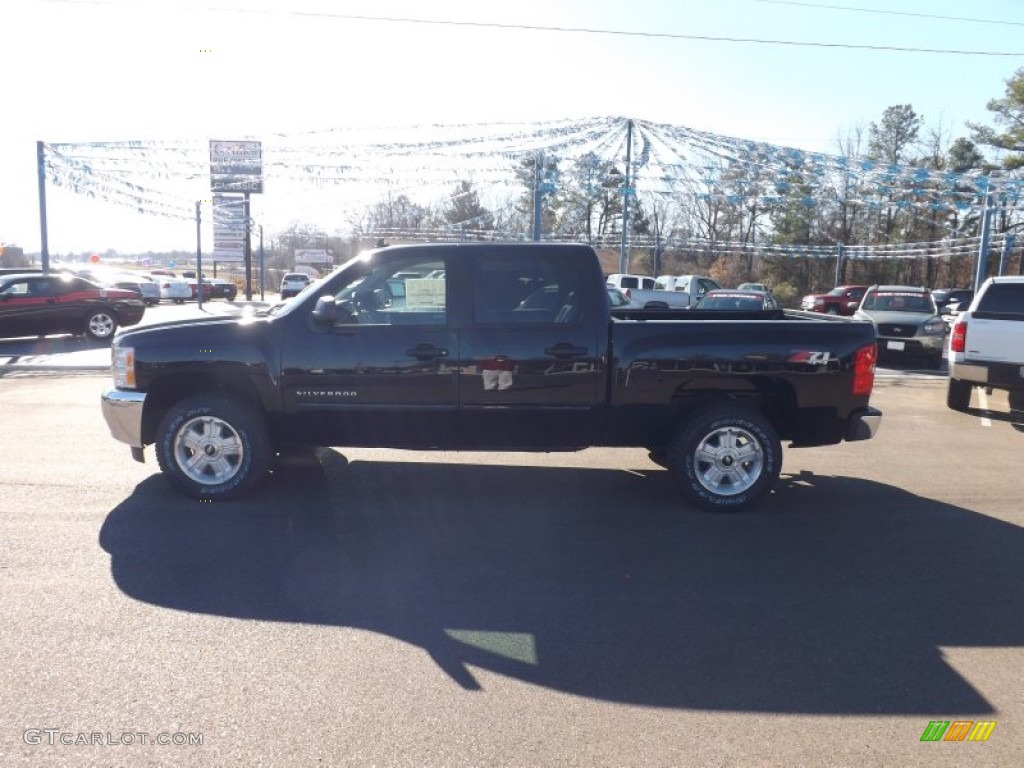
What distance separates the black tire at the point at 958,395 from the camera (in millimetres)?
11484

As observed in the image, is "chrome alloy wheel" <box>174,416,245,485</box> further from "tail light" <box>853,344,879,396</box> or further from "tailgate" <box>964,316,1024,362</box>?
"tailgate" <box>964,316,1024,362</box>

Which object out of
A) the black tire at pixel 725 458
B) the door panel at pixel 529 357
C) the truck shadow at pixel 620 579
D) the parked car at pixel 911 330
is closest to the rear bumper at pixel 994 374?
the truck shadow at pixel 620 579

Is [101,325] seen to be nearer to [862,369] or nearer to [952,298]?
[862,369]

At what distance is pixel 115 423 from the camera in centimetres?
641

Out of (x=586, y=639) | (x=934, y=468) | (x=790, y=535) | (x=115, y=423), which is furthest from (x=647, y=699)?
(x=934, y=468)

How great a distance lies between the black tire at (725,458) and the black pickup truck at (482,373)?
11 millimetres

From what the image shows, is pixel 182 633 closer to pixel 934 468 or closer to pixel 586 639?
pixel 586 639

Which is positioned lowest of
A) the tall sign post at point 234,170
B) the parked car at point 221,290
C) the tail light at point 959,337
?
the parked car at point 221,290

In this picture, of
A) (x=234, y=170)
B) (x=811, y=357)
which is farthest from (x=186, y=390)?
(x=234, y=170)

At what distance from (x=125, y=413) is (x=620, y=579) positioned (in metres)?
3.95

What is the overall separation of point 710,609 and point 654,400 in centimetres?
208

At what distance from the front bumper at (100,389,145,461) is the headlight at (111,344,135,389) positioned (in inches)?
2.4

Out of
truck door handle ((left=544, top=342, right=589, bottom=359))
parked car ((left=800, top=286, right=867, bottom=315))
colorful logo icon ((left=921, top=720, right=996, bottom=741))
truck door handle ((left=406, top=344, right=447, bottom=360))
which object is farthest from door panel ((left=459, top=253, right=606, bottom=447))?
parked car ((left=800, top=286, right=867, bottom=315))

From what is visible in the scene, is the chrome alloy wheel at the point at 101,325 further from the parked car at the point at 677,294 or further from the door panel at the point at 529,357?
the door panel at the point at 529,357
